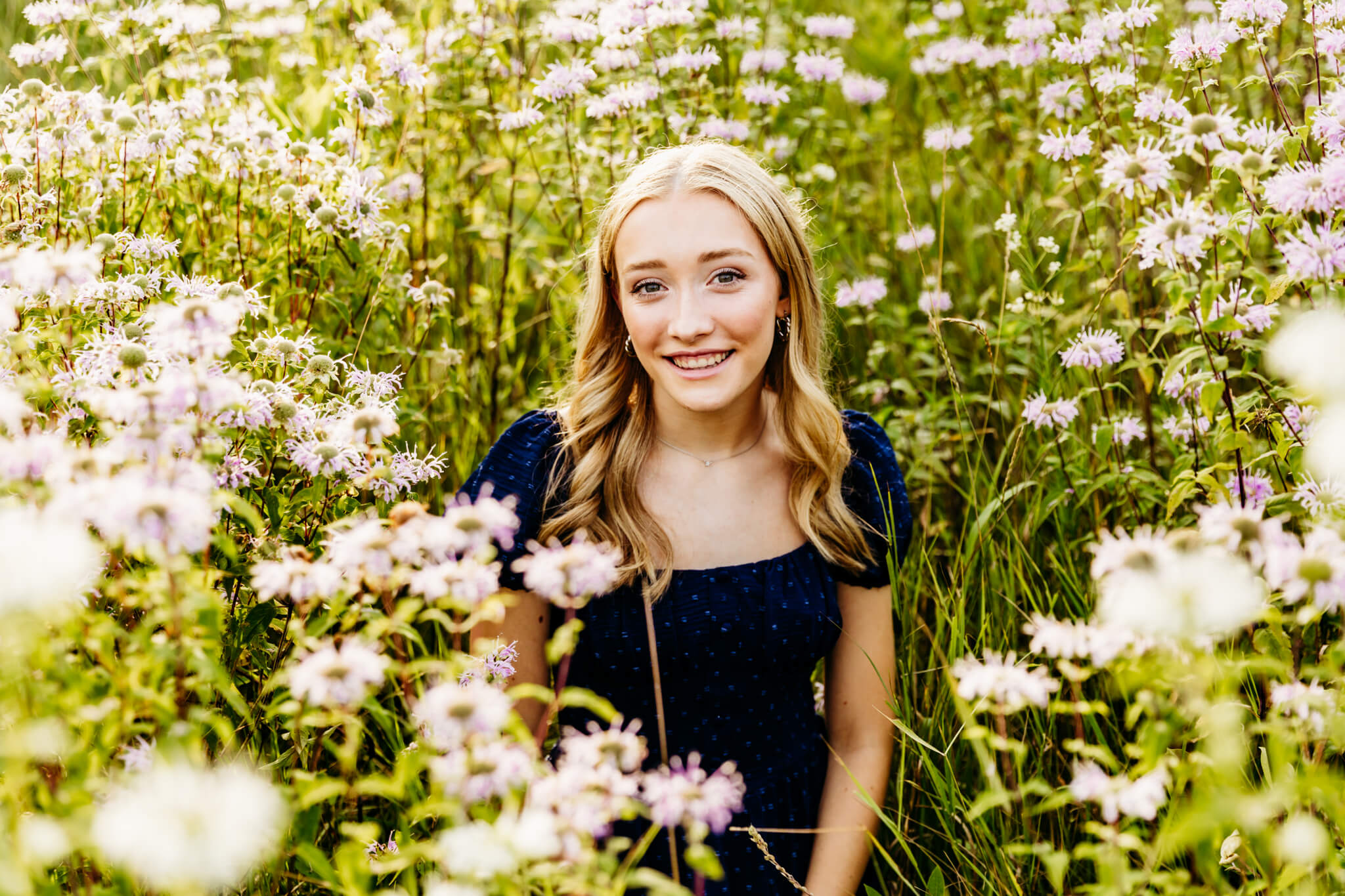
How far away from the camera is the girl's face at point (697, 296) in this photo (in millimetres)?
2127

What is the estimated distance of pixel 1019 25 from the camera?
3240 millimetres

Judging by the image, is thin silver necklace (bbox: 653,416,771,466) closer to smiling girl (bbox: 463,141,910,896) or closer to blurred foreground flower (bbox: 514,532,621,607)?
smiling girl (bbox: 463,141,910,896)

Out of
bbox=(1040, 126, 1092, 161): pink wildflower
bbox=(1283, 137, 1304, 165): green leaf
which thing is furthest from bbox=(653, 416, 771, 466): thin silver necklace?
bbox=(1283, 137, 1304, 165): green leaf

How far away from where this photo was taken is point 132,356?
4.79 ft

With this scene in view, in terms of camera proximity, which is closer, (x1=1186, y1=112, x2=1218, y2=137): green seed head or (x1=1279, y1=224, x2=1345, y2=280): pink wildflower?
(x1=1279, y1=224, x2=1345, y2=280): pink wildflower

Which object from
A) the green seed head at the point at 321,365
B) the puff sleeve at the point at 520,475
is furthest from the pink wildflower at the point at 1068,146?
the green seed head at the point at 321,365

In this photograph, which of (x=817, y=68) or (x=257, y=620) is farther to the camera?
(x=817, y=68)

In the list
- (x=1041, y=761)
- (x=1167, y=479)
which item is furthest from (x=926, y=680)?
(x=1167, y=479)

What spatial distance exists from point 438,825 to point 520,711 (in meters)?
0.37

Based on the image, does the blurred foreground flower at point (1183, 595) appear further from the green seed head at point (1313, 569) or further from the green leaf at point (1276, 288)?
the green leaf at point (1276, 288)

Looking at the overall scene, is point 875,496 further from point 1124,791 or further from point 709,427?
point 1124,791

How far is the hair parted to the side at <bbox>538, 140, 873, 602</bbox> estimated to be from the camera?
7.24 ft

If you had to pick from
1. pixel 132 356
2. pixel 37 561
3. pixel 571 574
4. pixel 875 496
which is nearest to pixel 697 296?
pixel 875 496

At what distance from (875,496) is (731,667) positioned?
0.46 m
